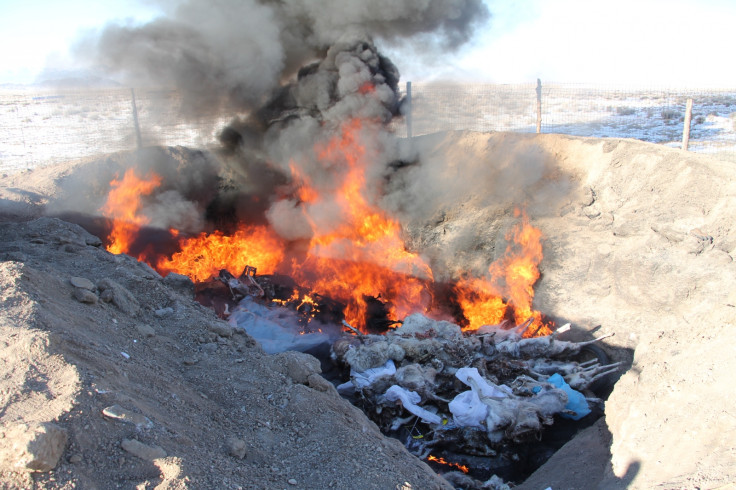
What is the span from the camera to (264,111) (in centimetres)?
1059

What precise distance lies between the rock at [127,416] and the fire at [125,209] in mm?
7628

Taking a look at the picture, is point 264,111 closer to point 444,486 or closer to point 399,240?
point 399,240

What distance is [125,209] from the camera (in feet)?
32.9

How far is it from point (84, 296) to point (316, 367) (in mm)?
2144

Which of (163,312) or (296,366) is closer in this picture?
(296,366)

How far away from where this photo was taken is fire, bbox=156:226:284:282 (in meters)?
9.86

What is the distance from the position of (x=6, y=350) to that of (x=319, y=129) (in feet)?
25.8

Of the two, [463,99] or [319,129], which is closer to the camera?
[319,129]

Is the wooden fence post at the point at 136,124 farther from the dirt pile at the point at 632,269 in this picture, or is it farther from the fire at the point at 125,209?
the dirt pile at the point at 632,269

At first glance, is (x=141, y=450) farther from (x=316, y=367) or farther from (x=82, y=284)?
(x=82, y=284)

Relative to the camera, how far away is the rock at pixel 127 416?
2715mm

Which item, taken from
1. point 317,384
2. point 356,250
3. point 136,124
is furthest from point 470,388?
point 136,124

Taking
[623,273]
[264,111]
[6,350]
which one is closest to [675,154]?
[623,273]

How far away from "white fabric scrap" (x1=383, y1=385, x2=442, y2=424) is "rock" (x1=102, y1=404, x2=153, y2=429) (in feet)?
11.1
